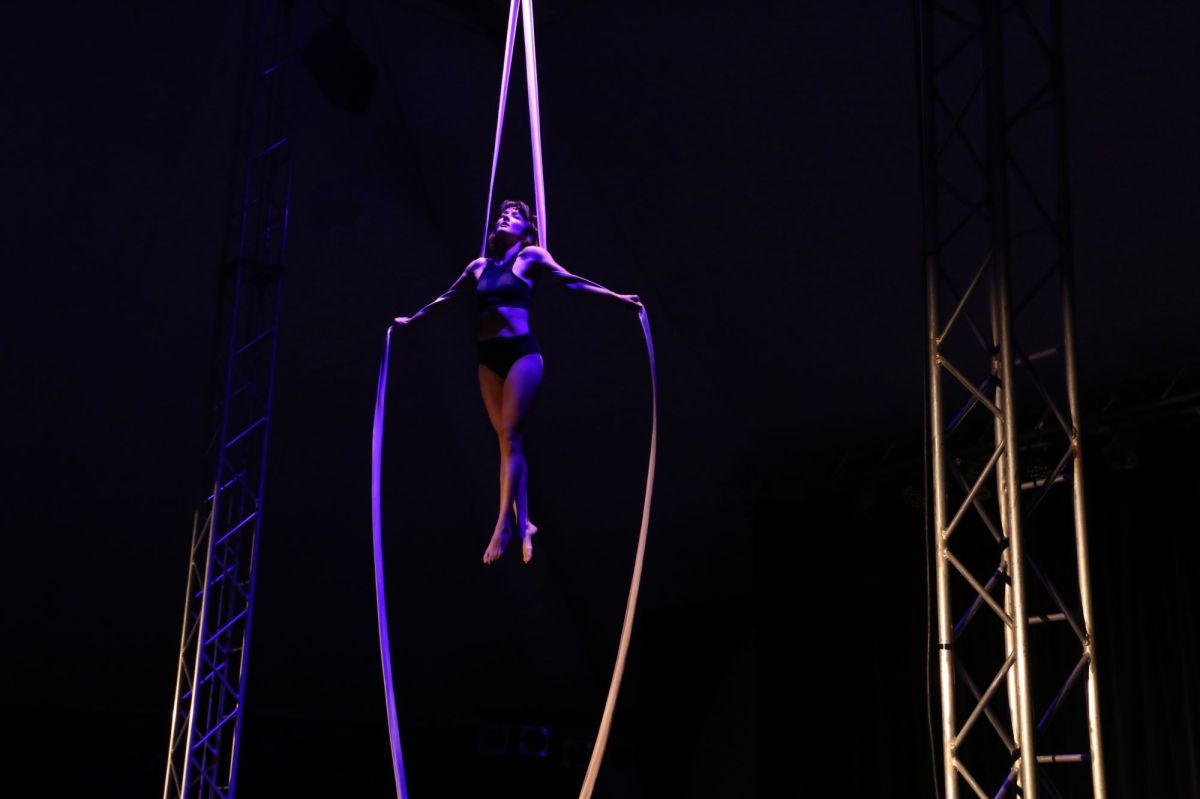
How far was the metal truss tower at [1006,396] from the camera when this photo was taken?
5.04 m

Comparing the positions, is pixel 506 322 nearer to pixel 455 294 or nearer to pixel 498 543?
pixel 455 294

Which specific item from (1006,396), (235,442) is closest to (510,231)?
(1006,396)

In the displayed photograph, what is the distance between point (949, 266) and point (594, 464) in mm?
3654

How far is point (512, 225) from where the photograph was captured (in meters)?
5.11

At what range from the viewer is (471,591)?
11.7 meters

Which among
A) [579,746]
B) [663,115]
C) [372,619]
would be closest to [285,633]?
[372,619]

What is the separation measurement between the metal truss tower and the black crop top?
5.50ft

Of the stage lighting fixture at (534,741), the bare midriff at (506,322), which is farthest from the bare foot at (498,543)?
the stage lighting fixture at (534,741)

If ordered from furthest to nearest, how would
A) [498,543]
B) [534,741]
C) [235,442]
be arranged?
[534,741] → [235,442] → [498,543]

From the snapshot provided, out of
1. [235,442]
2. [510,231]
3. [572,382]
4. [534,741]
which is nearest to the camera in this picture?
[510,231]

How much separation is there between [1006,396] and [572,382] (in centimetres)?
557

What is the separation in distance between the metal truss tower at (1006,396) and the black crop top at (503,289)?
1675 millimetres

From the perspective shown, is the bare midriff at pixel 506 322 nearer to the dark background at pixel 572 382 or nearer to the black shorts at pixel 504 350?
the black shorts at pixel 504 350

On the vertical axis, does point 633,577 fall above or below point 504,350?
below
